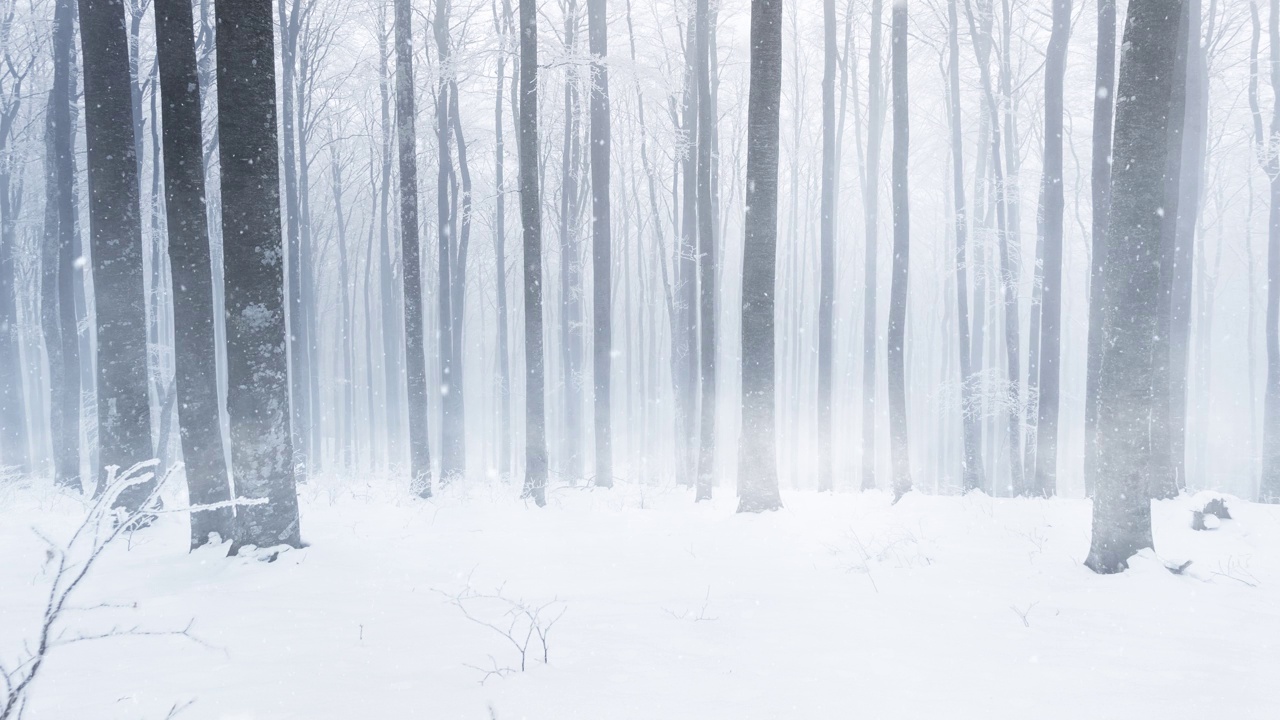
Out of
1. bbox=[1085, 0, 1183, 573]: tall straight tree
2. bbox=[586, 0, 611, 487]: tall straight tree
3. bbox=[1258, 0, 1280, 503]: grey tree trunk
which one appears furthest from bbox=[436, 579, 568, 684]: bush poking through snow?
bbox=[1258, 0, 1280, 503]: grey tree trunk

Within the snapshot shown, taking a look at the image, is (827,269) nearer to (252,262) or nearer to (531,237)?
(531,237)

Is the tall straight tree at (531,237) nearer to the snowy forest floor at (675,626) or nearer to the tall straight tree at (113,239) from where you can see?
the snowy forest floor at (675,626)

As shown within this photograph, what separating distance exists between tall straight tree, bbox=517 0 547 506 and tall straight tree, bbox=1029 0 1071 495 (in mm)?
9337

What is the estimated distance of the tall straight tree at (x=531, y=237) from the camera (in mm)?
10102

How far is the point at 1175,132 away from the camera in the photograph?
8758 millimetres

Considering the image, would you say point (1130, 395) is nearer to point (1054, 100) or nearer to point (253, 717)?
point (253, 717)

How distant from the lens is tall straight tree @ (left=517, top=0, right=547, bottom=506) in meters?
10.1

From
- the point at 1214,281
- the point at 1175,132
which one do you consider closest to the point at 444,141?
the point at 1175,132

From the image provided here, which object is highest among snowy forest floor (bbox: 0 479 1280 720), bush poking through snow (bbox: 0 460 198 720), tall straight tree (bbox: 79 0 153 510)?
tall straight tree (bbox: 79 0 153 510)

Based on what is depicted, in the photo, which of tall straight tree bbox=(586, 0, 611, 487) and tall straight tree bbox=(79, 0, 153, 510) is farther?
tall straight tree bbox=(586, 0, 611, 487)

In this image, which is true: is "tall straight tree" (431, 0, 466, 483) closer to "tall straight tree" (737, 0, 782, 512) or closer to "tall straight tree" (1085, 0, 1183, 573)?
"tall straight tree" (737, 0, 782, 512)

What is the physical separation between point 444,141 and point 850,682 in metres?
15.1

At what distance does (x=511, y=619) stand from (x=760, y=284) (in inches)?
217

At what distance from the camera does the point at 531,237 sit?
10.4 metres
